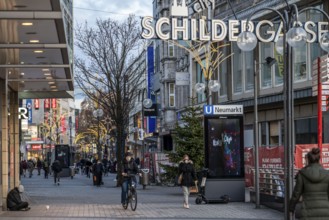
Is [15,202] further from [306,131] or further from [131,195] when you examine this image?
[306,131]

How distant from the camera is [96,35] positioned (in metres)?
36.5

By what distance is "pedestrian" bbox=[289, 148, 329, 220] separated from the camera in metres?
8.36

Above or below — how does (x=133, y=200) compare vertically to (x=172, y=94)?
below

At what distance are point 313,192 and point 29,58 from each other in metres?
11.8

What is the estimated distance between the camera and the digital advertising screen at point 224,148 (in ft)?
71.2

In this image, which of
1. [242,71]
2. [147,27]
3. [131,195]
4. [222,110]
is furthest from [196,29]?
[242,71]

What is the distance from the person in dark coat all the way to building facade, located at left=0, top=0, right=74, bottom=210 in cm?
39

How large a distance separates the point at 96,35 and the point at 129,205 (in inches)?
677

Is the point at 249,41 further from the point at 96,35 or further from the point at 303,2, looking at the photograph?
the point at 96,35

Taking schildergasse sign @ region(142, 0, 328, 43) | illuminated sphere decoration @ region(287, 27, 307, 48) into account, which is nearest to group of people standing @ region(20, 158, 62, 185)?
schildergasse sign @ region(142, 0, 328, 43)

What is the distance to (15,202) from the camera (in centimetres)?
1970

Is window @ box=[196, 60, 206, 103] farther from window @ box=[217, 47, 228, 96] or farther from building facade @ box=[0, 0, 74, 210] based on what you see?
building facade @ box=[0, 0, 74, 210]

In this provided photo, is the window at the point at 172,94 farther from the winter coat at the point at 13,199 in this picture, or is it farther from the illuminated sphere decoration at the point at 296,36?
the illuminated sphere decoration at the point at 296,36

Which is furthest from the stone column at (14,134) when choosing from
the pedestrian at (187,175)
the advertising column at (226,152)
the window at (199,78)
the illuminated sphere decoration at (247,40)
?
the window at (199,78)
